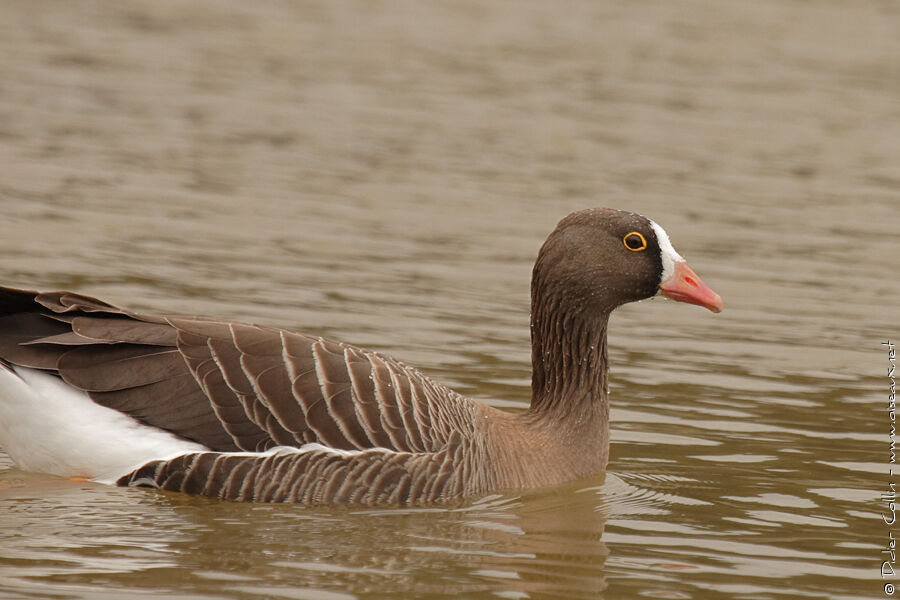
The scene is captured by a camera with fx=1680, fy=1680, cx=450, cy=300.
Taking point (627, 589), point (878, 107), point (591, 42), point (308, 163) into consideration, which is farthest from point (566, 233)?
point (591, 42)

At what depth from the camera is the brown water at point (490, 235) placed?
10.3 metres

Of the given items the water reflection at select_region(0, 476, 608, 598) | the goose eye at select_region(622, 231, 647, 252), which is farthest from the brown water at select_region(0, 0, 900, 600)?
the goose eye at select_region(622, 231, 647, 252)

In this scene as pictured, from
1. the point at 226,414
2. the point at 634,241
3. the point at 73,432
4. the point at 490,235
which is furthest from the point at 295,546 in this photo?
the point at 490,235

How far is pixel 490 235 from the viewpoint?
62.9 feet

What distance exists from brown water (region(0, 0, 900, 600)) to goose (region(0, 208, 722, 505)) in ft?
0.71

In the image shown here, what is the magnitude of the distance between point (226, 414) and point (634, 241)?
3274 millimetres

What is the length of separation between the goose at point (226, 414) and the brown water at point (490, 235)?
22 centimetres

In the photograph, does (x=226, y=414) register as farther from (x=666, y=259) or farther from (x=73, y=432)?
(x=666, y=259)

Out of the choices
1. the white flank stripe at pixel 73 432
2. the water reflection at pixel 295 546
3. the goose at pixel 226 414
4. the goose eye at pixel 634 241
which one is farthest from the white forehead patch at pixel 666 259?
the white flank stripe at pixel 73 432

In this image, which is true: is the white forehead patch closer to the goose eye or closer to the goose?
the goose eye

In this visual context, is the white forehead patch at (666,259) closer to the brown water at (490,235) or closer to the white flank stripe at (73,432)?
the brown water at (490,235)

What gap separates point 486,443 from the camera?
1150 centimetres

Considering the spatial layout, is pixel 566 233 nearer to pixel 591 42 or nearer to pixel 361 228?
pixel 361 228

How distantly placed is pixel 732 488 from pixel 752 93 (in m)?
15.6
